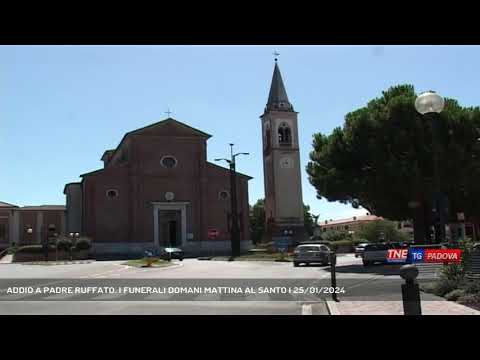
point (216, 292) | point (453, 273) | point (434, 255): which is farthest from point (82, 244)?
point (453, 273)

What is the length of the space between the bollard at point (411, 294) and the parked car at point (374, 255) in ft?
72.7

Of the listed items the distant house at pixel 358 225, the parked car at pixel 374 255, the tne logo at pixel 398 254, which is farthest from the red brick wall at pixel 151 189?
the tne logo at pixel 398 254

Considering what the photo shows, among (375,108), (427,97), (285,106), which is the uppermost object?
(285,106)

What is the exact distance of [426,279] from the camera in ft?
50.1

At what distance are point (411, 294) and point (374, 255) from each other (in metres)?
22.5

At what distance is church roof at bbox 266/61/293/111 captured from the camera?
2881 inches

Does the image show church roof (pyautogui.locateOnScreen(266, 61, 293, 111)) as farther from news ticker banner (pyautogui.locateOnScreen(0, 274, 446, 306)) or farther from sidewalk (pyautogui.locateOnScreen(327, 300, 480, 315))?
sidewalk (pyautogui.locateOnScreen(327, 300, 480, 315))

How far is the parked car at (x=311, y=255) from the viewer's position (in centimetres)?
2923

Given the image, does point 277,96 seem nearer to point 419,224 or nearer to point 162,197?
point 162,197

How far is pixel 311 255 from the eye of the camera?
2938cm

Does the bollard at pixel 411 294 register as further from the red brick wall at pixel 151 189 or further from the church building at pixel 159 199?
the red brick wall at pixel 151 189

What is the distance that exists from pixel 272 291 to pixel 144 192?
150 ft
